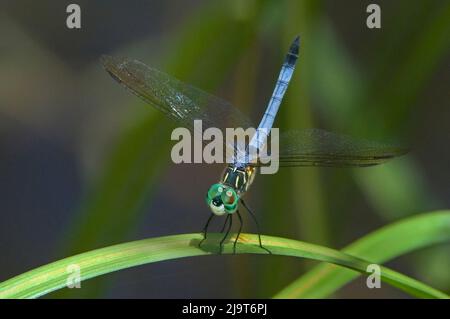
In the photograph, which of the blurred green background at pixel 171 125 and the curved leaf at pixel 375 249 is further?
the blurred green background at pixel 171 125

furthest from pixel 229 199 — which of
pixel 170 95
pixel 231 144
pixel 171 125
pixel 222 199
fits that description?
pixel 171 125

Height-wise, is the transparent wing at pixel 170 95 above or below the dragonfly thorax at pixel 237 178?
above

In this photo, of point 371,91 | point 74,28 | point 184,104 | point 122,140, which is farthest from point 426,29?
point 74,28

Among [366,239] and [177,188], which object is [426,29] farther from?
[177,188]

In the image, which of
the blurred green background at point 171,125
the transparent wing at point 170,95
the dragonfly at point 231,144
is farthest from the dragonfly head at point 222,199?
the blurred green background at point 171,125

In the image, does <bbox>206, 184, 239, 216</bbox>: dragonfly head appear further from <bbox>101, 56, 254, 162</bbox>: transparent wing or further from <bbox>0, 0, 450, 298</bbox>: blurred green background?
<bbox>0, 0, 450, 298</bbox>: blurred green background

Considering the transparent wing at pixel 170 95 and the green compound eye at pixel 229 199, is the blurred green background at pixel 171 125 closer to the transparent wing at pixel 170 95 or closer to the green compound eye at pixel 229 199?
the transparent wing at pixel 170 95

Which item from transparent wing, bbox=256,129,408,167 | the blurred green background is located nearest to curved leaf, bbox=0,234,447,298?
transparent wing, bbox=256,129,408,167
